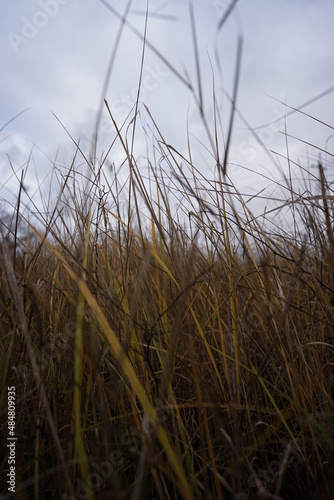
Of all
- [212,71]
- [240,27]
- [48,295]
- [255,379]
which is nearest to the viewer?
[240,27]

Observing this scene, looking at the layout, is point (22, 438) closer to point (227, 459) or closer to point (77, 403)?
point (77, 403)

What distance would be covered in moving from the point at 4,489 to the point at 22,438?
100 millimetres

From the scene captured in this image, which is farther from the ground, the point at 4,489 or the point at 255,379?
the point at 255,379

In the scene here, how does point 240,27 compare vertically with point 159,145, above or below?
below

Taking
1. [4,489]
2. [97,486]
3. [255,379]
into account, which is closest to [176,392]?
[255,379]

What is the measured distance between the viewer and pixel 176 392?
3.36 feet

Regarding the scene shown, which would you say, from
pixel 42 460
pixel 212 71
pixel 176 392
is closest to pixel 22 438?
pixel 42 460

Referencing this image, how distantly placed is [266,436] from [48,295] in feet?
2.79

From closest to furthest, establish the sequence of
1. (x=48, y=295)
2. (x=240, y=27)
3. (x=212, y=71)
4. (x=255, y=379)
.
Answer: (x=240, y=27), (x=255, y=379), (x=212, y=71), (x=48, y=295)

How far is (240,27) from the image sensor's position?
2.13 ft

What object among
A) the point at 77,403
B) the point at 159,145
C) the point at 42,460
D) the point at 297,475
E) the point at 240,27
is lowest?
the point at 297,475

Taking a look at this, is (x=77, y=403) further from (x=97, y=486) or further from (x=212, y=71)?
(x=212, y=71)

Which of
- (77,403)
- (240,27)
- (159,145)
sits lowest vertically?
(77,403)

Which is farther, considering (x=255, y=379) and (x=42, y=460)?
(x=255, y=379)
